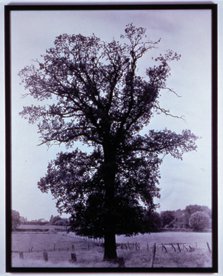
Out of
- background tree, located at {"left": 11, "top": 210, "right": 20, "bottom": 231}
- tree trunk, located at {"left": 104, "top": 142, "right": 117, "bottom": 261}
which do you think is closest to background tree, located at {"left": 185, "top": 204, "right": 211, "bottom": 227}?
tree trunk, located at {"left": 104, "top": 142, "right": 117, "bottom": 261}

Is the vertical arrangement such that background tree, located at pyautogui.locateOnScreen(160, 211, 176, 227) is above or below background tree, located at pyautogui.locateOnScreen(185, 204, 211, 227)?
below

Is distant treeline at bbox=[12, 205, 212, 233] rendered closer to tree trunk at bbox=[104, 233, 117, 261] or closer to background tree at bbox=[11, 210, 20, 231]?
background tree at bbox=[11, 210, 20, 231]

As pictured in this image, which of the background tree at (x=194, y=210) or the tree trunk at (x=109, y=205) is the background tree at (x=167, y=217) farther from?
the tree trunk at (x=109, y=205)

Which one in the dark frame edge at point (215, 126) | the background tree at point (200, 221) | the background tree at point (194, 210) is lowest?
the background tree at point (200, 221)

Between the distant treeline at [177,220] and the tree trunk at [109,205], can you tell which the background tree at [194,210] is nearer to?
the distant treeline at [177,220]

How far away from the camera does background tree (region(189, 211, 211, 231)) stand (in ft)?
4.59

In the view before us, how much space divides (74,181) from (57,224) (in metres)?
0.15

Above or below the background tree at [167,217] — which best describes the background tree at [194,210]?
above

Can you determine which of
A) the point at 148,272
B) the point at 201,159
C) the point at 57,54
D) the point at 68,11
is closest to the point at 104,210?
the point at 148,272

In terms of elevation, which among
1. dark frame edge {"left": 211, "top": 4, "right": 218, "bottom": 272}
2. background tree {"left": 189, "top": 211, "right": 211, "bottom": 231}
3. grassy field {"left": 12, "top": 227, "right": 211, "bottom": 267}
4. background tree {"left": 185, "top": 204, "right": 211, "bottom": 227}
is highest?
dark frame edge {"left": 211, "top": 4, "right": 218, "bottom": 272}

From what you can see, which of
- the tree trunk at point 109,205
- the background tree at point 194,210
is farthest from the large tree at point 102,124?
the background tree at point 194,210

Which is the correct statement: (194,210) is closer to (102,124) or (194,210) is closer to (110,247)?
(110,247)

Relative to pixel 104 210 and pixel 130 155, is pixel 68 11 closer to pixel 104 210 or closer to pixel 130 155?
pixel 130 155

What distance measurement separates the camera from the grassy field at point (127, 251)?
140 centimetres
